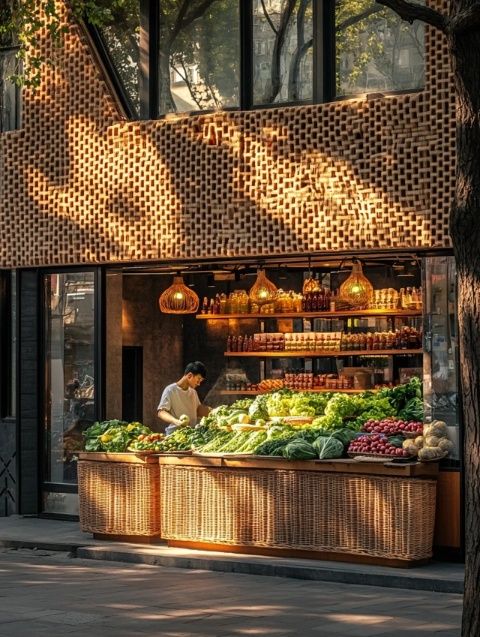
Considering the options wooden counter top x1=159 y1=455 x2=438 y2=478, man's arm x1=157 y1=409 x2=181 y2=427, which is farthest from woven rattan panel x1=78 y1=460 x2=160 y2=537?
man's arm x1=157 y1=409 x2=181 y2=427

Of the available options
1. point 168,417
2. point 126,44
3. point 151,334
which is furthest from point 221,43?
point 151,334

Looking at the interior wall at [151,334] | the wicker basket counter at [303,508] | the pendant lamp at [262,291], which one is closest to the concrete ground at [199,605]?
the wicker basket counter at [303,508]

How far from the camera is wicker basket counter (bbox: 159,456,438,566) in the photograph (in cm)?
1509

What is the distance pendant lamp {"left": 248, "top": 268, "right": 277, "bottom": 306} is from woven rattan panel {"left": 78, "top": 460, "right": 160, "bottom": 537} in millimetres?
5168

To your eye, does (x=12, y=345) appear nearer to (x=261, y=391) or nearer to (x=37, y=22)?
(x=261, y=391)

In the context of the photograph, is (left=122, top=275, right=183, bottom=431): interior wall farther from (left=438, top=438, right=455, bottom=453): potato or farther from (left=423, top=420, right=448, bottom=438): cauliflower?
(left=438, top=438, right=455, bottom=453): potato

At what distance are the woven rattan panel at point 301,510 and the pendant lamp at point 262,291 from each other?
18.5ft

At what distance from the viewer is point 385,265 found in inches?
894

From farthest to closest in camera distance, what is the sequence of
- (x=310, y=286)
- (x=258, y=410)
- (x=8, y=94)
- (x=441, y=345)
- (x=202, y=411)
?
(x=310, y=286)
(x=8, y=94)
(x=202, y=411)
(x=258, y=410)
(x=441, y=345)

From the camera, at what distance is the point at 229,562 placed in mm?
15742

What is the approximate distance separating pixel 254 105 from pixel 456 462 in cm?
495

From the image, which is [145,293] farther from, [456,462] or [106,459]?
[456,462]

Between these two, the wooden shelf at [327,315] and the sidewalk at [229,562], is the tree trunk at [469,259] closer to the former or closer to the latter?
Answer: the sidewalk at [229,562]

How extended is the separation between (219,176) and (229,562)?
15.3 feet
